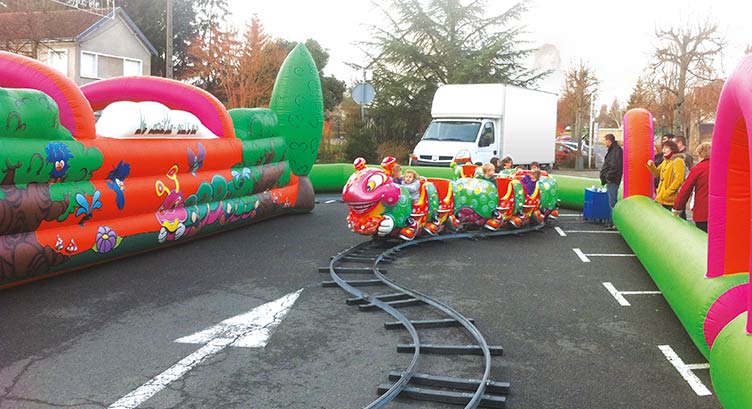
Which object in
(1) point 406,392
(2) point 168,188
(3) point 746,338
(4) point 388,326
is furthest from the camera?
(2) point 168,188

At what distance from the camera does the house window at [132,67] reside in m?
36.5

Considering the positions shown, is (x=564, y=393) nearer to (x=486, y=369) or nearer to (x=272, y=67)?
(x=486, y=369)

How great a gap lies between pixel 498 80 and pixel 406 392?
28820 mm

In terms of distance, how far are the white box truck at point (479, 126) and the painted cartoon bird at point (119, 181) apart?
11621 millimetres

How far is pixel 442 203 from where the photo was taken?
11180 mm

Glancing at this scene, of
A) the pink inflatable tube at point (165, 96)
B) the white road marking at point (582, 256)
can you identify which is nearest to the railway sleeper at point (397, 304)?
the white road marking at point (582, 256)

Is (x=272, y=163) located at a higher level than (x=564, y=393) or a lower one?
higher

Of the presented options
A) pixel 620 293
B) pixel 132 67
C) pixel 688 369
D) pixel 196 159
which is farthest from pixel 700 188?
pixel 132 67

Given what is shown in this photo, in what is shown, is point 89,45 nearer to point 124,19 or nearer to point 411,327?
point 124,19

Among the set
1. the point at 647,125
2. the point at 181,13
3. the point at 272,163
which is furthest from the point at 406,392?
the point at 181,13

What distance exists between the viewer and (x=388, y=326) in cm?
624

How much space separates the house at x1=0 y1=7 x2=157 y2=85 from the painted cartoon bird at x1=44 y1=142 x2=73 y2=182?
2271cm

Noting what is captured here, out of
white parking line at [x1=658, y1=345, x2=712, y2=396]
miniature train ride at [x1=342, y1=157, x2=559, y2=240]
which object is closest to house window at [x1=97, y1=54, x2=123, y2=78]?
miniature train ride at [x1=342, y1=157, x2=559, y2=240]

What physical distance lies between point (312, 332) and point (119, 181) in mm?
4326
